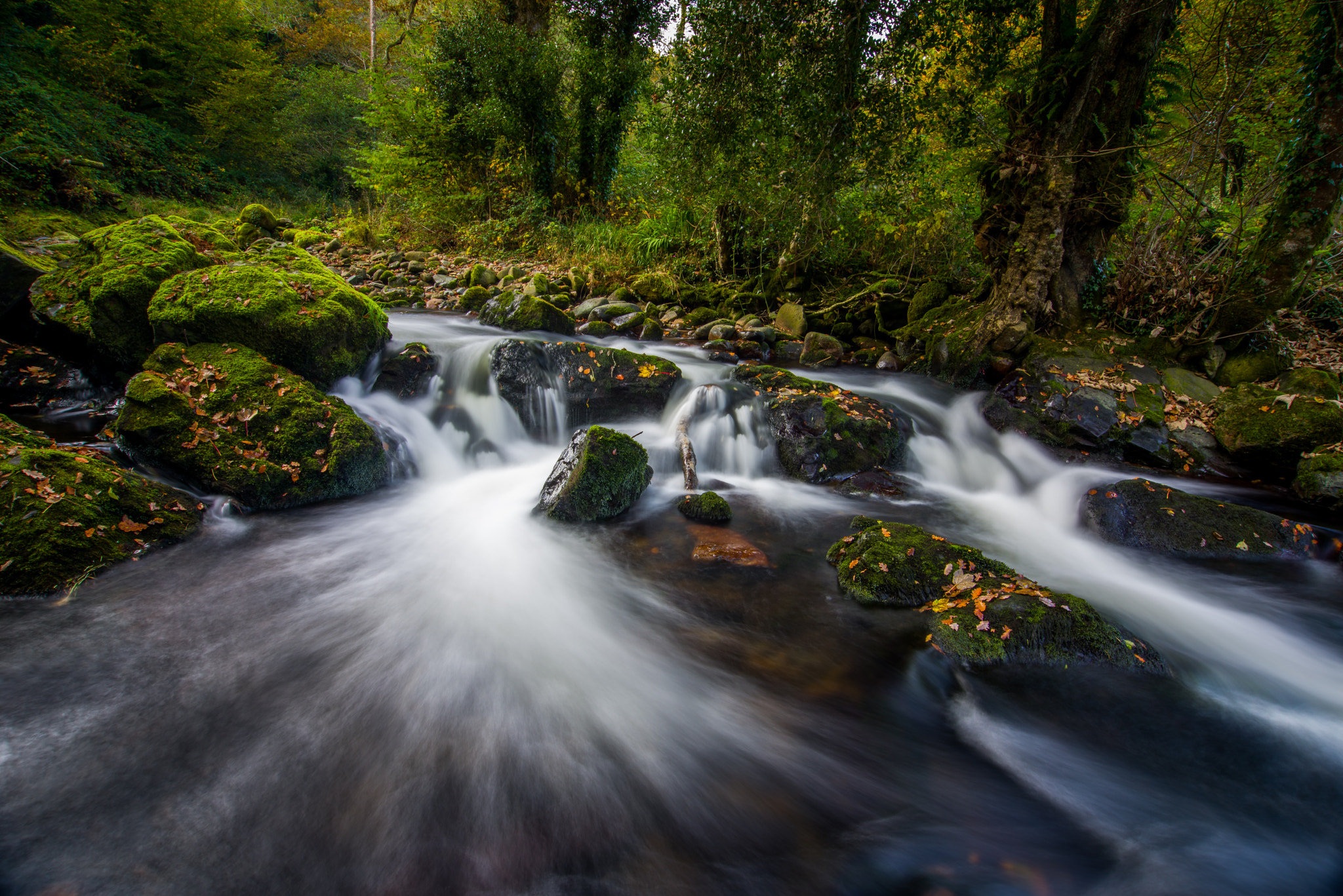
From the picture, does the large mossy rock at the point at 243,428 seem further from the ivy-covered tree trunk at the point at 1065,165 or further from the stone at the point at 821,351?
the ivy-covered tree trunk at the point at 1065,165

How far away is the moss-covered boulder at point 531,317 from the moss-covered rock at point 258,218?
11.6 meters

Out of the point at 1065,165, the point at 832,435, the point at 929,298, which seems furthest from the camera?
the point at 929,298

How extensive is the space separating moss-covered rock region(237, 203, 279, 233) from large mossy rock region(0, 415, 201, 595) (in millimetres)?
15805

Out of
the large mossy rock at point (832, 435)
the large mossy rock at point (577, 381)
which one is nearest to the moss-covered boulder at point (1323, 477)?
the large mossy rock at point (832, 435)

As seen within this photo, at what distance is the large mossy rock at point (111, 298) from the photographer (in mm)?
5043

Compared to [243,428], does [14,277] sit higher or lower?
higher

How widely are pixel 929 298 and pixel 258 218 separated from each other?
61.4 feet

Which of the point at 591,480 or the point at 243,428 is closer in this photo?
the point at 243,428

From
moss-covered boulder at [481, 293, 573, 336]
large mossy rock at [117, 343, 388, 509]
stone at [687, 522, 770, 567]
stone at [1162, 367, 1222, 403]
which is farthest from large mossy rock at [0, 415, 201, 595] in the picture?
stone at [1162, 367, 1222, 403]

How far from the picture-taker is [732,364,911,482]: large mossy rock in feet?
18.7

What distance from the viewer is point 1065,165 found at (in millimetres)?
6691

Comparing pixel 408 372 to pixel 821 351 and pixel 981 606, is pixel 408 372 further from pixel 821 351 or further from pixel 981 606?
pixel 821 351

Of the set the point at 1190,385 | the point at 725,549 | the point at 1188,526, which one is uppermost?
the point at 1190,385


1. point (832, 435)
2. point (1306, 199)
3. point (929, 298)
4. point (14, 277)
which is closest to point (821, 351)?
point (929, 298)
